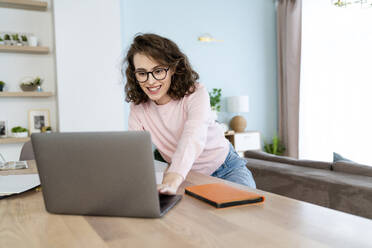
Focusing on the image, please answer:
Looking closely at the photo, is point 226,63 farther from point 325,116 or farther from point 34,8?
point 34,8

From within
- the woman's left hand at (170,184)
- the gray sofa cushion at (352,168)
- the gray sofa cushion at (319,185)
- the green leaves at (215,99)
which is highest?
the green leaves at (215,99)

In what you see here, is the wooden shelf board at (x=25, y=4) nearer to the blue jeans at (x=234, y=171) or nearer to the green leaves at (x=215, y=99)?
the green leaves at (x=215, y=99)

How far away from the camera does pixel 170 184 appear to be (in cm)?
96

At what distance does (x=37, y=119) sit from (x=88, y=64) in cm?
86

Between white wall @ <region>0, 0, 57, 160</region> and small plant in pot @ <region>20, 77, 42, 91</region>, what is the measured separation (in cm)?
12

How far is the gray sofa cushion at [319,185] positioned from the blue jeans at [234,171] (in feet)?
2.10

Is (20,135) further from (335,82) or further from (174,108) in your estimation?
(335,82)

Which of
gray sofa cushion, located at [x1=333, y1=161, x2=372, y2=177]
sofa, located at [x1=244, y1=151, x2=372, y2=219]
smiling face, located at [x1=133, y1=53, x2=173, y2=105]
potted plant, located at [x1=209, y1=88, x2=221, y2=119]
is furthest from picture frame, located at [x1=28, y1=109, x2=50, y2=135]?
gray sofa cushion, located at [x1=333, y1=161, x2=372, y2=177]

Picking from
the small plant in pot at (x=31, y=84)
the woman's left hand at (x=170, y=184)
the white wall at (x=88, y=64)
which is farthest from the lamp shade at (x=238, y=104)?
the woman's left hand at (x=170, y=184)

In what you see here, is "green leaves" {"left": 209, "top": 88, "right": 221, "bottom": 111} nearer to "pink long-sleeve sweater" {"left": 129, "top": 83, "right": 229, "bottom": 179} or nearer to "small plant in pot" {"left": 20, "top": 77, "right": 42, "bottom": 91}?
"small plant in pot" {"left": 20, "top": 77, "right": 42, "bottom": 91}

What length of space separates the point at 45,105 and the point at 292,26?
3707 mm

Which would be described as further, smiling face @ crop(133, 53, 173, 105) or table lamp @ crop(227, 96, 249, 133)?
table lamp @ crop(227, 96, 249, 133)

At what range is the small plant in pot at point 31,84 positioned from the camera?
11.7ft

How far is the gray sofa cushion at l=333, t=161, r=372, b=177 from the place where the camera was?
1.84 metres
